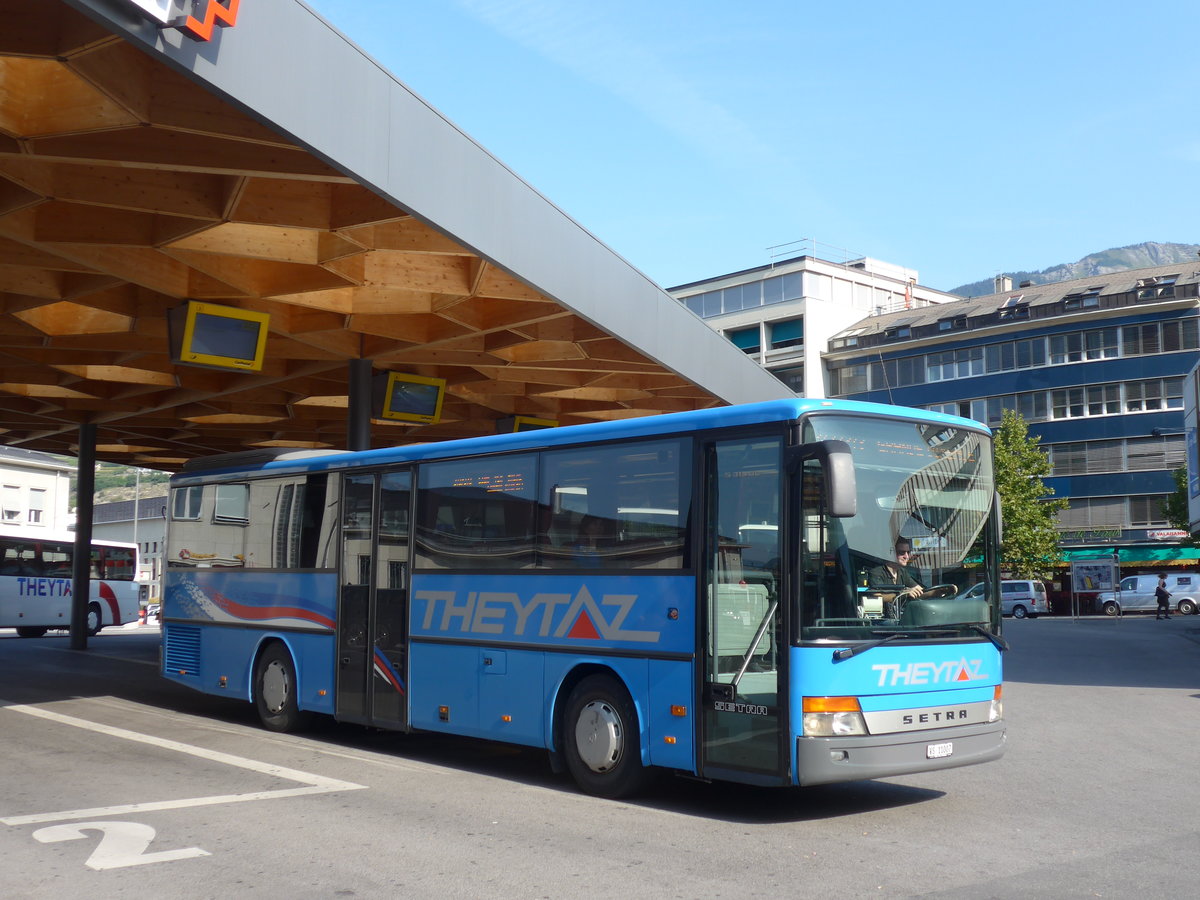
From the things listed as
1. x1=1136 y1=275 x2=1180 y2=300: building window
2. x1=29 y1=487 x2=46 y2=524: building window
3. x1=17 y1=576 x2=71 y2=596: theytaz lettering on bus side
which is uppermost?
x1=1136 y1=275 x2=1180 y2=300: building window

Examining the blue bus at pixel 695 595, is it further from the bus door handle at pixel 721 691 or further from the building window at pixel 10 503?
the building window at pixel 10 503

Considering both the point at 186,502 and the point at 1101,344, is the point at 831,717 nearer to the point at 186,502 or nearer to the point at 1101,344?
the point at 186,502

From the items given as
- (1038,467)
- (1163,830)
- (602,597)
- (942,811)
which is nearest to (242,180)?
(602,597)

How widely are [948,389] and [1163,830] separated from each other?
212ft

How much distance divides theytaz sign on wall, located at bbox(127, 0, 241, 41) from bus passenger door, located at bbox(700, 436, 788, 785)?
4.70m

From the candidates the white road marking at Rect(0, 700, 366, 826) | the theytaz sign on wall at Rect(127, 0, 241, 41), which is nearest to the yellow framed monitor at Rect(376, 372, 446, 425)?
the white road marking at Rect(0, 700, 366, 826)

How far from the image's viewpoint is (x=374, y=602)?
12273mm

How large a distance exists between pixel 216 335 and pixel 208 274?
1579mm

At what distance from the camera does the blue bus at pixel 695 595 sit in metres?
8.36

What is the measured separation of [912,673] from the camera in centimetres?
863

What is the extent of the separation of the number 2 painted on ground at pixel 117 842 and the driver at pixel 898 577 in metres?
4.76

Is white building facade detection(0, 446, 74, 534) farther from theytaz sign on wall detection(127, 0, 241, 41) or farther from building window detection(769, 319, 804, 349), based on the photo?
theytaz sign on wall detection(127, 0, 241, 41)

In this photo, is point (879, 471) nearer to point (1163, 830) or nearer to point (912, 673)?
point (912, 673)

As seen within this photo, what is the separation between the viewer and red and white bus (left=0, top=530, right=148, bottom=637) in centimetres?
3522
